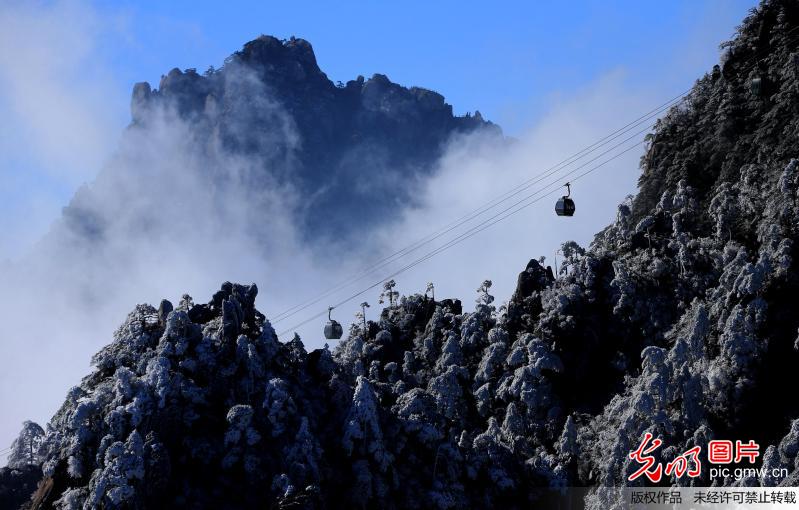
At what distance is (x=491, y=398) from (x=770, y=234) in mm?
23436

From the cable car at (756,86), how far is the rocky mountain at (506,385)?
0.31 metres

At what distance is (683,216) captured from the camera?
322 feet

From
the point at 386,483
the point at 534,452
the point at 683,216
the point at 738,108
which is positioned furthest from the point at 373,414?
the point at 738,108

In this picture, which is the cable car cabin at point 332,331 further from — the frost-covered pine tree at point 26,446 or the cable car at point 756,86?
the cable car at point 756,86

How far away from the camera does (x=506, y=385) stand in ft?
308

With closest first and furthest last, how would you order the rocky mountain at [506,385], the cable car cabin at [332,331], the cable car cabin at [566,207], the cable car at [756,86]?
the rocky mountain at [506,385] < the cable car cabin at [566,207] < the cable car cabin at [332,331] < the cable car at [756,86]

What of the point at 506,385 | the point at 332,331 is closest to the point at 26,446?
the point at 332,331

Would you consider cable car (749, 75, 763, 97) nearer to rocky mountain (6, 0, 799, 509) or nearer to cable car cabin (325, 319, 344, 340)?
rocky mountain (6, 0, 799, 509)

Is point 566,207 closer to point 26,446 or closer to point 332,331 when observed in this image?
point 332,331

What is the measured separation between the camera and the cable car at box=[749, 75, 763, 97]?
340ft

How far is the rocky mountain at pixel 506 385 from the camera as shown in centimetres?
7800

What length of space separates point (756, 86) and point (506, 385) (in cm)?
3317

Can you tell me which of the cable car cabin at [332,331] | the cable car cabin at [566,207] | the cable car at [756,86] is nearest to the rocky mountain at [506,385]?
the cable car at [756,86]

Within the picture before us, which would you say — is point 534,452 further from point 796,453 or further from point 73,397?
point 73,397
